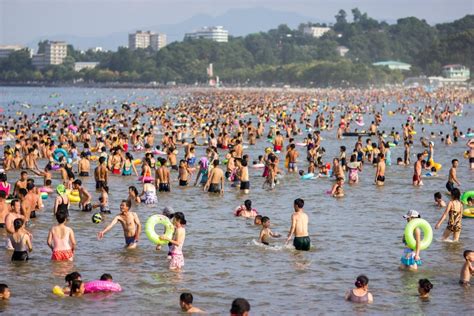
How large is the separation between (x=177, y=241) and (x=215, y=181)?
9882 millimetres

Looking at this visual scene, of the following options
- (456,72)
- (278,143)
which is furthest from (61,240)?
(456,72)

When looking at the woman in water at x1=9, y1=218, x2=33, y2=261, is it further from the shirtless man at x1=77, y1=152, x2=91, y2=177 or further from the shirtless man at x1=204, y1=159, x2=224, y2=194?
the shirtless man at x1=77, y1=152, x2=91, y2=177

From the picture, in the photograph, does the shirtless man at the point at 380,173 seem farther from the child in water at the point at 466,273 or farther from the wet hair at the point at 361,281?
the wet hair at the point at 361,281

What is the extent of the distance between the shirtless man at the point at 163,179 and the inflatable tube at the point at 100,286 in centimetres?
1090

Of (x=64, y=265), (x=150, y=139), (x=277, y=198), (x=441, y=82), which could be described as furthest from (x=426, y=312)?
(x=441, y=82)

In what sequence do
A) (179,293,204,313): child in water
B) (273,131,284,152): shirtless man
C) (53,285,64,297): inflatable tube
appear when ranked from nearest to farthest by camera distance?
(179,293,204,313): child in water < (53,285,64,297): inflatable tube < (273,131,284,152): shirtless man

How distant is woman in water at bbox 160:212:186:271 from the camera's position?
49.3ft

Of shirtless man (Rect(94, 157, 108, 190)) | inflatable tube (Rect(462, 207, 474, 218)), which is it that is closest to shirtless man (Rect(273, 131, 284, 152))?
shirtless man (Rect(94, 157, 108, 190))

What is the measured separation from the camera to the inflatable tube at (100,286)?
45.9ft

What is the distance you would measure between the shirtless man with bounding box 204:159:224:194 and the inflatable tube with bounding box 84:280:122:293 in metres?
10.7

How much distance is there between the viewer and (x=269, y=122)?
6500 centimetres

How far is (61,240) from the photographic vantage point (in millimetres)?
15539

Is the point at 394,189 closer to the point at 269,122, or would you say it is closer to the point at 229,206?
the point at 229,206

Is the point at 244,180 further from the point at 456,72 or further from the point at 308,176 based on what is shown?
the point at 456,72
